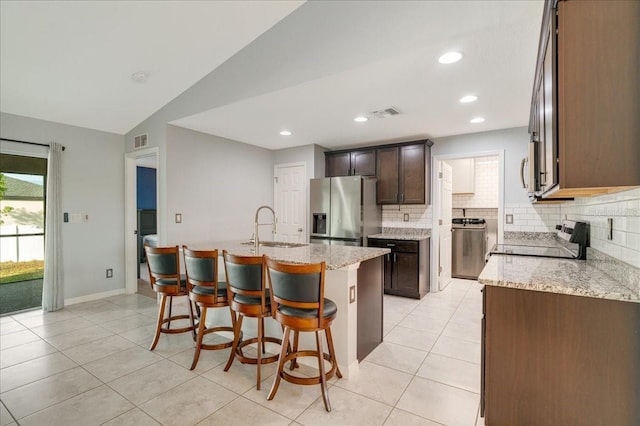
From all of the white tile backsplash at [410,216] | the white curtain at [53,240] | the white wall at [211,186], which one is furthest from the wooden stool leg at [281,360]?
the white curtain at [53,240]

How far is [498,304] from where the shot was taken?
1.58 m

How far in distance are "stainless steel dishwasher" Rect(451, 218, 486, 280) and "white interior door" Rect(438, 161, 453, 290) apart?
0.36 meters

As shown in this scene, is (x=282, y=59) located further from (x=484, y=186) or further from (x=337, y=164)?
(x=484, y=186)

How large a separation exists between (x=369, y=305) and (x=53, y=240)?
3931mm

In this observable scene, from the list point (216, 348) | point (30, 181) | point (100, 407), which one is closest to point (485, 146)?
point (216, 348)

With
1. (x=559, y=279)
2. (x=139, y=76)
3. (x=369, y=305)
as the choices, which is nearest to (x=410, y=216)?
(x=369, y=305)

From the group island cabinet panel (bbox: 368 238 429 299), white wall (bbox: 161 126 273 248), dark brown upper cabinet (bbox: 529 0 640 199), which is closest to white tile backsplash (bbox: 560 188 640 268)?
dark brown upper cabinet (bbox: 529 0 640 199)

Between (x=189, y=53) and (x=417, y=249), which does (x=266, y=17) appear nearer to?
(x=189, y=53)

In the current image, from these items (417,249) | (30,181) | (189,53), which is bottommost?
(417,249)

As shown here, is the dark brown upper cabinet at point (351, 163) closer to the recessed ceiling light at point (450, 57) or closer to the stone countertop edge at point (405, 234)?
the stone countertop edge at point (405, 234)

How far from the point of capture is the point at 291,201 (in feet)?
17.4

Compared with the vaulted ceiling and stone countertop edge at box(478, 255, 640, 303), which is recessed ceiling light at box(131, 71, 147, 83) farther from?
stone countertop edge at box(478, 255, 640, 303)

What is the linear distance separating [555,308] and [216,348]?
231cm

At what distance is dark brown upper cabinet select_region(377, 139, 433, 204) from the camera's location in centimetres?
448
